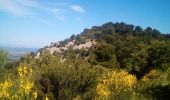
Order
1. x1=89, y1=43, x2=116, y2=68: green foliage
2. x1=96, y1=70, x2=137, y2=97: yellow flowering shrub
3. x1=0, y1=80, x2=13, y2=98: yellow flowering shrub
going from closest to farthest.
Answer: x1=0, y1=80, x2=13, y2=98: yellow flowering shrub, x1=96, y1=70, x2=137, y2=97: yellow flowering shrub, x1=89, y1=43, x2=116, y2=68: green foliage

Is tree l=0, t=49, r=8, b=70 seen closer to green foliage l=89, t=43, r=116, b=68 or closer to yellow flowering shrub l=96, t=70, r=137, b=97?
yellow flowering shrub l=96, t=70, r=137, b=97

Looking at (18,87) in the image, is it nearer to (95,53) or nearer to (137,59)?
(137,59)

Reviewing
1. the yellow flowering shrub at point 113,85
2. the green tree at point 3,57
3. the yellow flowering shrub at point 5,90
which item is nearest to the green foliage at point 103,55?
the yellow flowering shrub at point 113,85

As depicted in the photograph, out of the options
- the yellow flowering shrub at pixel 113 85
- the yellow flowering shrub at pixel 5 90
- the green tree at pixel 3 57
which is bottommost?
the yellow flowering shrub at pixel 113 85

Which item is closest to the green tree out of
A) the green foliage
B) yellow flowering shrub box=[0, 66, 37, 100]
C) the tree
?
the tree

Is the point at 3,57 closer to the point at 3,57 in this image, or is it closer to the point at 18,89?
the point at 3,57

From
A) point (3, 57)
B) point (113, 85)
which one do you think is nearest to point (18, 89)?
point (3, 57)

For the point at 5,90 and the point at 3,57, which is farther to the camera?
the point at 3,57

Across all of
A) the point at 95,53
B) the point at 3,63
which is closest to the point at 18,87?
the point at 3,63

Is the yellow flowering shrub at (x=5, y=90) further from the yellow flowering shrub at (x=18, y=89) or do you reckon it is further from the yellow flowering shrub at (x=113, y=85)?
the yellow flowering shrub at (x=113, y=85)

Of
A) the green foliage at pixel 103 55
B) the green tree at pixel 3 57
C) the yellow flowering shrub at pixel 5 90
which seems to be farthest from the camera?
the green foliage at pixel 103 55

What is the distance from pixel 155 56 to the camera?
41.3 m

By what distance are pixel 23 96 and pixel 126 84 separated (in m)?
8.91

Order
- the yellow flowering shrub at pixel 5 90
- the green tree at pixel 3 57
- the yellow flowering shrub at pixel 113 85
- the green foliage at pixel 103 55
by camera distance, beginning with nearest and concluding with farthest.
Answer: the yellow flowering shrub at pixel 5 90 → the yellow flowering shrub at pixel 113 85 → the green tree at pixel 3 57 → the green foliage at pixel 103 55
